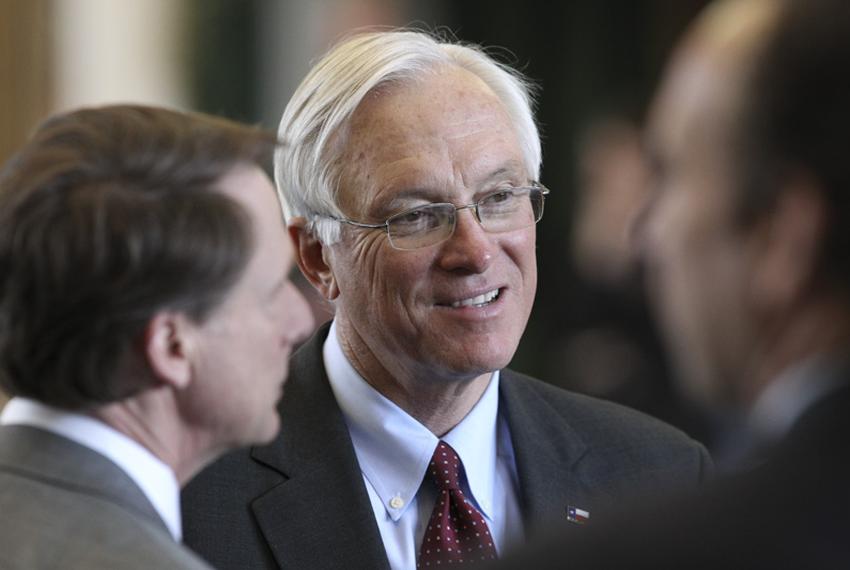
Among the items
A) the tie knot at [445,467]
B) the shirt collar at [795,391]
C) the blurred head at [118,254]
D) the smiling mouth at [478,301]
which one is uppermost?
the shirt collar at [795,391]

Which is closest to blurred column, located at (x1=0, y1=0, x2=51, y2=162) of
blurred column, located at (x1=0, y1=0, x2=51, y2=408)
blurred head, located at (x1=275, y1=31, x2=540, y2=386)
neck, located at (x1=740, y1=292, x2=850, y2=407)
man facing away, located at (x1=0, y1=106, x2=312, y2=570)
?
blurred column, located at (x1=0, y1=0, x2=51, y2=408)

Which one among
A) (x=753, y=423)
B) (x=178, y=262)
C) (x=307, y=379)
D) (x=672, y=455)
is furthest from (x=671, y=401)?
(x=753, y=423)

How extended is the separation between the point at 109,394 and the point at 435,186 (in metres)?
1.03

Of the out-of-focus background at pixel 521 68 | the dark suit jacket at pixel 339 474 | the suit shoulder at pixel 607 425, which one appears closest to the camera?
the dark suit jacket at pixel 339 474

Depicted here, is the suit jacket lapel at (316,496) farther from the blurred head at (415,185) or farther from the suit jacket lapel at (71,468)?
the suit jacket lapel at (71,468)

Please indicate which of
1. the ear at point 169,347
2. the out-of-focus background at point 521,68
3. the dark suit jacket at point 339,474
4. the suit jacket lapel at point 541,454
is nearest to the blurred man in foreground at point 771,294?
the ear at point 169,347

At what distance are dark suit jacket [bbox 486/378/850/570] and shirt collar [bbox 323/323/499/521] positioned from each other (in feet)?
4.70

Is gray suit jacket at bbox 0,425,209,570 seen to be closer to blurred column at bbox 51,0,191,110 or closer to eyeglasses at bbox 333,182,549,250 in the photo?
eyeglasses at bbox 333,182,549,250

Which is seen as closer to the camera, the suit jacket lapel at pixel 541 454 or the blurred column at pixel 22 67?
the suit jacket lapel at pixel 541 454

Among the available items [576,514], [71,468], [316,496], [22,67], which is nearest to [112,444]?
[71,468]

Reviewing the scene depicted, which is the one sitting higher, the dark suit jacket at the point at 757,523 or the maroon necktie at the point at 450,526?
the dark suit jacket at the point at 757,523

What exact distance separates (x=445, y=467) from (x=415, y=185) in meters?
0.54

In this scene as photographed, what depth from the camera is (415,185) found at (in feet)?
8.69

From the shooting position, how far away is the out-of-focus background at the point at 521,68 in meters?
5.74
